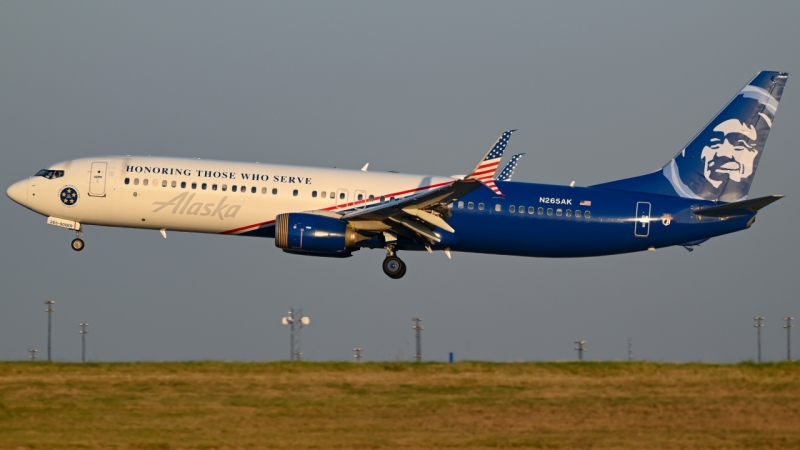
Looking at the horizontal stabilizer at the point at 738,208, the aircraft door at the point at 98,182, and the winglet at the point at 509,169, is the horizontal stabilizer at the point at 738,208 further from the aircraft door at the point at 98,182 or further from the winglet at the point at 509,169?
the aircraft door at the point at 98,182

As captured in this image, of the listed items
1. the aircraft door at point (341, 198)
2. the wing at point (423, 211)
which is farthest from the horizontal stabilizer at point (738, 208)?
the aircraft door at point (341, 198)

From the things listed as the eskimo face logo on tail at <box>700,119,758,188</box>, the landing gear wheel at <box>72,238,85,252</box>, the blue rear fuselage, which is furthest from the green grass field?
the landing gear wheel at <box>72,238,85,252</box>

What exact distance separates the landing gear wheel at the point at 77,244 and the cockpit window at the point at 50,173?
2547 millimetres

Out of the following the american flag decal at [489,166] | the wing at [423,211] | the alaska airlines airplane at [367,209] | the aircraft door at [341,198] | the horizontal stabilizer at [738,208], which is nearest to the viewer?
the american flag decal at [489,166]

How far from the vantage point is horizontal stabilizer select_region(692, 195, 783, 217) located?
3760 centimetres

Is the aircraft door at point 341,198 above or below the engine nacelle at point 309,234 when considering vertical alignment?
above

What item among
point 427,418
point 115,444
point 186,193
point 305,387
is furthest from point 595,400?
point 186,193

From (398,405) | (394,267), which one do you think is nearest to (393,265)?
(394,267)

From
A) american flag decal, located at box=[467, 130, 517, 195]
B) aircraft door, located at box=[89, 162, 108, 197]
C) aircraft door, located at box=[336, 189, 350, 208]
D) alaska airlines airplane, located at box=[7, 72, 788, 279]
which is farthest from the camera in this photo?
aircraft door, located at box=[89, 162, 108, 197]

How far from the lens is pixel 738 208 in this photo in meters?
38.6

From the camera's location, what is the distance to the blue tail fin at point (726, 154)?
41.3 metres

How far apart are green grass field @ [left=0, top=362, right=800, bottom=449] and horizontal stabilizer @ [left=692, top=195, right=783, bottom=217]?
8672mm

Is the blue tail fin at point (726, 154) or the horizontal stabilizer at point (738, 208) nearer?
the horizontal stabilizer at point (738, 208)

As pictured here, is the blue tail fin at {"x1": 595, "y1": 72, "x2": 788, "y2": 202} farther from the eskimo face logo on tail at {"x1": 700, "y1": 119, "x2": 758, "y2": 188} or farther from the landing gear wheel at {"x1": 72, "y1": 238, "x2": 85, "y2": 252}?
the landing gear wheel at {"x1": 72, "y1": 238, "x2": 85, "y2": 252}
